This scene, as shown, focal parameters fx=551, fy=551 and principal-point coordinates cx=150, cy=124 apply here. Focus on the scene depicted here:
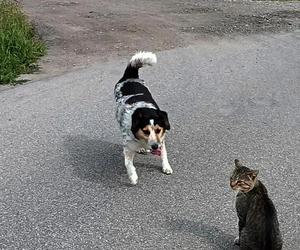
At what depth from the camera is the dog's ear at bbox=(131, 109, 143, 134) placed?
4.92 m

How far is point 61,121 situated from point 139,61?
136 cm

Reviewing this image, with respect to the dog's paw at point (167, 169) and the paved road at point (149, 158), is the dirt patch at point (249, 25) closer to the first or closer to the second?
the paved road at point (149, 158)

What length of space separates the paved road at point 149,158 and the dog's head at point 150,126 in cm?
48

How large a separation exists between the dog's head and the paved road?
48 centimetres

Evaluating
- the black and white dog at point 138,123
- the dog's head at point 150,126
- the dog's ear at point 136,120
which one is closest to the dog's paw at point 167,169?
the black and white dog at point 138,123

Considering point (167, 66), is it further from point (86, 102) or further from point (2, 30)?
point (2, 30)

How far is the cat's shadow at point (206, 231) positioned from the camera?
413 cm

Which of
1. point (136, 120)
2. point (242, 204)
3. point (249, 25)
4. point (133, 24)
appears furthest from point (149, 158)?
point (249, 25)

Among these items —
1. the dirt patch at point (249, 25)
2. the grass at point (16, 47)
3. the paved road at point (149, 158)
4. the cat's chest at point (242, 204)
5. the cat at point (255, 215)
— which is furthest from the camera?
the dirt patch at point (249, 25)

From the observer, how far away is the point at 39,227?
174 inches

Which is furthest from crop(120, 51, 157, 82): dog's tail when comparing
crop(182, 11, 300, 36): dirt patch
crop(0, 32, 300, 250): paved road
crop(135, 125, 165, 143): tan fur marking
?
crop(182, 11, 300, 36): dirt patch

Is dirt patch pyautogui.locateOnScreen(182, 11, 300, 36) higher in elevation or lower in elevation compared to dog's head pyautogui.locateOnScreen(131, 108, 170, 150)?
lower

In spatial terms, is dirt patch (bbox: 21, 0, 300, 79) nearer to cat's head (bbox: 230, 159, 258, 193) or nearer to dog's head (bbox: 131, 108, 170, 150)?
dog's head (bbox: 131, 108, 170, 150)

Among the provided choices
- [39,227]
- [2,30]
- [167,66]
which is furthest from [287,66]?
[39,227]
